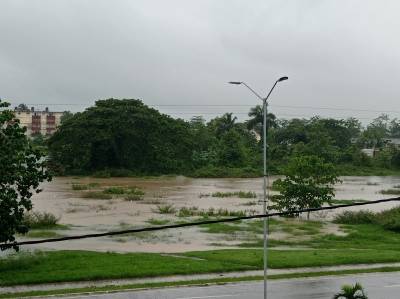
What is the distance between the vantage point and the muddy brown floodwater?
1171 inches

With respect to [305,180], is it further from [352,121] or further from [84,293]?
[352,121]

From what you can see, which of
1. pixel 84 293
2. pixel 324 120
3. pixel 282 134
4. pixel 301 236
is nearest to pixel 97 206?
pixel 301 236

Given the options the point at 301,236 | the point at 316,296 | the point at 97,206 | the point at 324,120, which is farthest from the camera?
the point at 324,120

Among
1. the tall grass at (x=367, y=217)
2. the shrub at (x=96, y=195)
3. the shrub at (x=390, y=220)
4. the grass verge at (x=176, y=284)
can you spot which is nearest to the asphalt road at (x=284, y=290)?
the grass verge at (x=176, y=284)

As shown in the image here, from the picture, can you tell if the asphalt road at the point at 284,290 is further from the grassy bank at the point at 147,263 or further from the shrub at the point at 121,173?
the shrub at the point at 121,173

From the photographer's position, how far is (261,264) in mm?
23172

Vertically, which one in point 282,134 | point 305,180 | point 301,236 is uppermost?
point 282,134

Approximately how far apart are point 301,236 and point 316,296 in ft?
53.6

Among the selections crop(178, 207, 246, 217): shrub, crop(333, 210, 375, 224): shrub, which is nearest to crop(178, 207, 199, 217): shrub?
crop(178, 207, 246, 217): shrub

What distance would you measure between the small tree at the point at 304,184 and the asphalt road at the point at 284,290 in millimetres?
17711

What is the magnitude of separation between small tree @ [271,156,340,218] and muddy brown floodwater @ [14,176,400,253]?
4.41 metres

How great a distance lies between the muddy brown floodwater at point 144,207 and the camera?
97.6 ft

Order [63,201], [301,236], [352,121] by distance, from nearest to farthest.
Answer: [301,236]
[63,201]
[352,121]

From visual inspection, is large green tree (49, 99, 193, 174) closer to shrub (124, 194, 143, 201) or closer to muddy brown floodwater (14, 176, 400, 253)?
muddy brown floodwater (14, 176, 400, 253)
